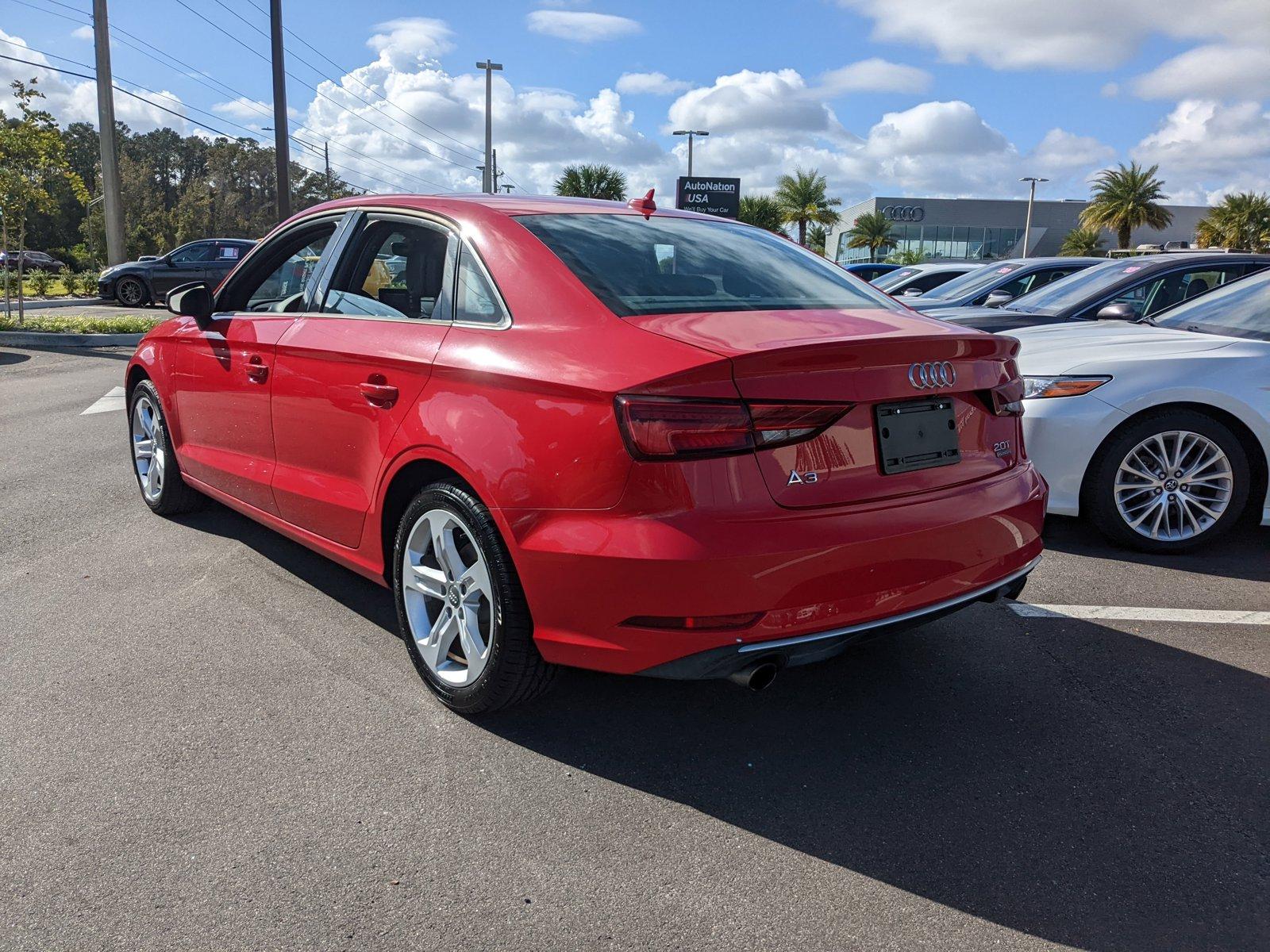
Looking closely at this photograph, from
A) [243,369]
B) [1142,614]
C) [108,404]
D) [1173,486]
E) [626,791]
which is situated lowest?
[626,791]

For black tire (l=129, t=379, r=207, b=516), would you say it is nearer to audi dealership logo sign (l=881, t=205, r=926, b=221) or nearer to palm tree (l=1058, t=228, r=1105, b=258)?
palm tree (l=1058, t=228, r=1105, b=258)

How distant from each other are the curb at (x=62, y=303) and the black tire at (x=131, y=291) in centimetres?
121

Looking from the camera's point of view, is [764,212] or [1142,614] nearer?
[1142,614]

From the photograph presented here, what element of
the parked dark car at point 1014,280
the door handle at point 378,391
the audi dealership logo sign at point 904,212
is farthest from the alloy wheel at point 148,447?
the audi dealership logo sign at point 904,212

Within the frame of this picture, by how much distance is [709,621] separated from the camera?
254cm

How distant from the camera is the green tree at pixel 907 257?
57469 mm

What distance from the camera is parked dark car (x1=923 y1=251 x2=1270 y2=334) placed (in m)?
7.23

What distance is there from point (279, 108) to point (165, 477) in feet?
66.9

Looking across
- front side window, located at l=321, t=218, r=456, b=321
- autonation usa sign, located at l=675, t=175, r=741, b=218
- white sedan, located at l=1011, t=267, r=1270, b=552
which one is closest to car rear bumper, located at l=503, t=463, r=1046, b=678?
front side window, located at l=321, t=218, r=456, b=321

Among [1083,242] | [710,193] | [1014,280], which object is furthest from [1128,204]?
[1014,280]

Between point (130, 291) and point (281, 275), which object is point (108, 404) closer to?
point (281, 275)

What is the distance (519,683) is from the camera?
→ 2932 mm

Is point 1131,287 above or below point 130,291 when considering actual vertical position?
above

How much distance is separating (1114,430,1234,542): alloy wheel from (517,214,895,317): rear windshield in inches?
83.1
